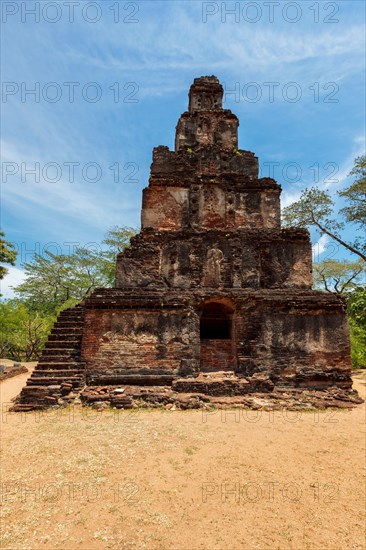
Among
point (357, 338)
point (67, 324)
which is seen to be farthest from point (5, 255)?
point (357, 338)

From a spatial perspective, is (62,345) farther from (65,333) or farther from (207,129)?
(207,129)

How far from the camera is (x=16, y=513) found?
14.6ft

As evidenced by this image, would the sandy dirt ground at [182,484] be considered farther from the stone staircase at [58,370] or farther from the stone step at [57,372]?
the stone step at [57,372]

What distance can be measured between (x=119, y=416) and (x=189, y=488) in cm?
396

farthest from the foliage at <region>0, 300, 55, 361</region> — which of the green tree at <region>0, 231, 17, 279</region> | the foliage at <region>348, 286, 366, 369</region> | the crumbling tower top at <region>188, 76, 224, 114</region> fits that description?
the foliage at <region>348, 286, 366, 369</region>

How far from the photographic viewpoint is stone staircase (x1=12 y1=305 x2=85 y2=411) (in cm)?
955

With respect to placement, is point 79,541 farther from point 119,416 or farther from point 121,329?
point 121,329

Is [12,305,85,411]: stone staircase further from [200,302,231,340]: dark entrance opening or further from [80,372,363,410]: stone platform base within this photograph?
[200,302,231,340]: dark entrance opening

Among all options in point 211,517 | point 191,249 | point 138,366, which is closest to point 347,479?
point 211,517

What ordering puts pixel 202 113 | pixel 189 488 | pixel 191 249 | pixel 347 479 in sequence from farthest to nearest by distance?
1. pixel 202 113
2. pixel 191 249
3. pixel 347 479
4. pixel 189 488

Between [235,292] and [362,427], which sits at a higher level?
[235,292]

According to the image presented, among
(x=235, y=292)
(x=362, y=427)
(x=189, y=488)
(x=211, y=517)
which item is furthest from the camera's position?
(x=235, y=292)

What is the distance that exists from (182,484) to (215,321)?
9.48 metres

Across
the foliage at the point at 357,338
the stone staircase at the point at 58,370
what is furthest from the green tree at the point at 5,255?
the foliage at the point at 357,338
